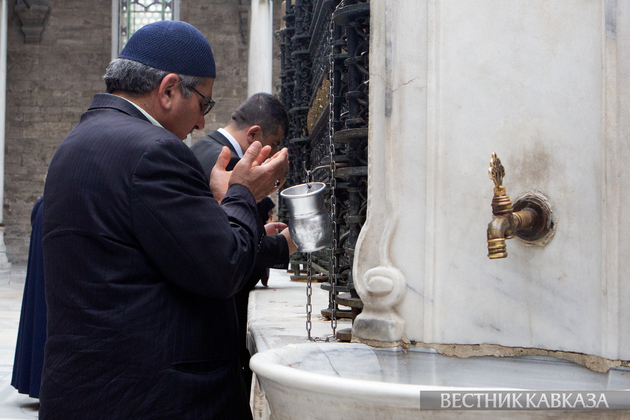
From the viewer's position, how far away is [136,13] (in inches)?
656

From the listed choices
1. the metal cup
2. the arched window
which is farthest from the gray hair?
the arched window

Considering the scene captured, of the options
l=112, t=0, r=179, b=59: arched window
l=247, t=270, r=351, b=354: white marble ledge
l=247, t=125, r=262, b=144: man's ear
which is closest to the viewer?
l=247, t=270, r=351, b=354: white marble ledge

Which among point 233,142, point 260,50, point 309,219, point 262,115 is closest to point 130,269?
point 309,219

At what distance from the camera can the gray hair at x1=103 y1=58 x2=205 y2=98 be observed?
1529 mm

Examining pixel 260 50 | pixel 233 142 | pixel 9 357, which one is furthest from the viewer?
pixel 260 50

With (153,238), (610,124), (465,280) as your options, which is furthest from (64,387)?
(610,124)

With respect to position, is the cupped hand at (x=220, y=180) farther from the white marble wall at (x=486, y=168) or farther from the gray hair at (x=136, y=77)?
the white marble wall at (x=486, y=168)

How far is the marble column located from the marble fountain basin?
10357 millimetres

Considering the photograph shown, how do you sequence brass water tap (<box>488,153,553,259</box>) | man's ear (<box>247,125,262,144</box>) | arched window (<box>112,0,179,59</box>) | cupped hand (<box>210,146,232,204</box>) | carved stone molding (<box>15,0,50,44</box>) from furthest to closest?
arched window (<box>112,0,179,59</box>), carved stone molding (<box>15,0,50,44</box>), man's ear (<box>247,125,262,144</box>), cupped hand (<box>210,146,232,204</box>), brass water tap (<box>488,153,553,259</box>)

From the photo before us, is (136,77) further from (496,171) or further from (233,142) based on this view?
(233,142)

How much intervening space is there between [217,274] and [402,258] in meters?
0.54

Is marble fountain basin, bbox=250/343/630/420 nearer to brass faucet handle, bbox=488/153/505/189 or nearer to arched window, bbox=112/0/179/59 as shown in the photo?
brass faucet handle, bbox=488/153/505/189

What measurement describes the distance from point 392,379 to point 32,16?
17320 mm

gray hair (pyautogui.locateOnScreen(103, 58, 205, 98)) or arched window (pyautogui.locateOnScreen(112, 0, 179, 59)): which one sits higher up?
arched window (pyautogui.locateOnScreen(112, 0, 179, 59))
